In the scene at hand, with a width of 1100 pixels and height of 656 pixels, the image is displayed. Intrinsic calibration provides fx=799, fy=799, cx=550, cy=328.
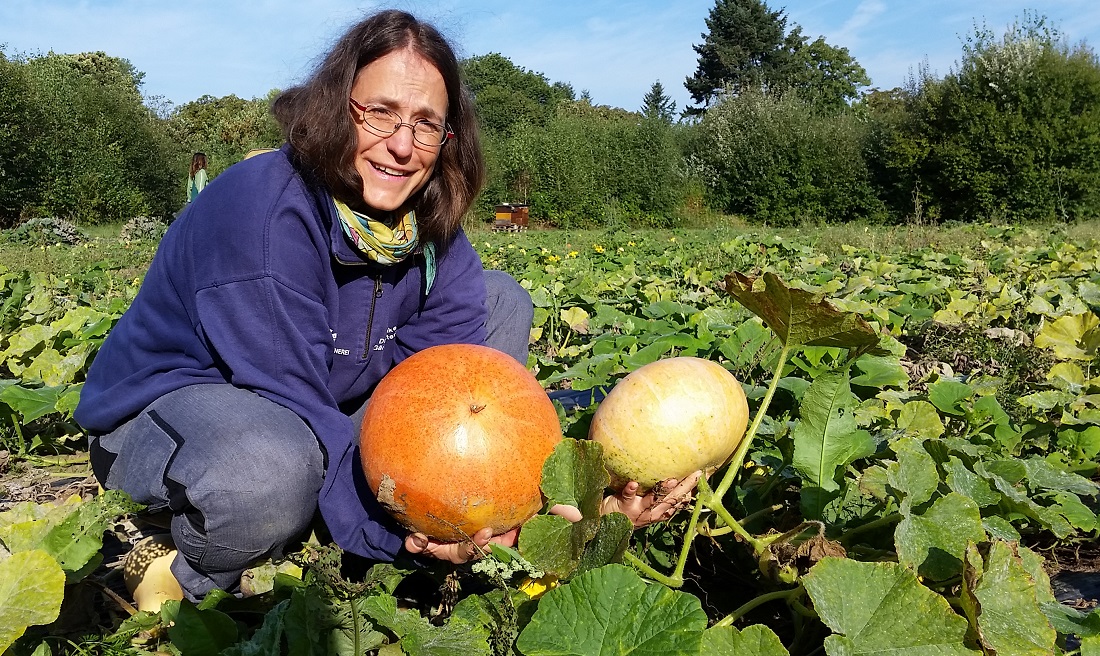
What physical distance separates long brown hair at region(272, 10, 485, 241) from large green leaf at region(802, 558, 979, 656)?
1.49 meters

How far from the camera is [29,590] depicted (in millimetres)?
1232

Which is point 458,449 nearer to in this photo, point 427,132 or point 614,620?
point 614,620

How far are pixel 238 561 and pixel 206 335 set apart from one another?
53cm

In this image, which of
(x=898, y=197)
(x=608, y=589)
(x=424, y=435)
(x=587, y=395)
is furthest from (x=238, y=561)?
(x=898, y=197)

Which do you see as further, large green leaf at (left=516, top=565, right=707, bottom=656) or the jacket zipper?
the jacket zipper

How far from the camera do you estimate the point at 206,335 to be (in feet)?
6.17

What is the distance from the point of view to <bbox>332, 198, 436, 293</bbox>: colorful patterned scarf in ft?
6.65

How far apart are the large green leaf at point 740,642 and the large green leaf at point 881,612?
8 cm

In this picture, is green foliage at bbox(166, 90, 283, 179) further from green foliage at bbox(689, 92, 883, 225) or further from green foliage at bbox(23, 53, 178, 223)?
green foliage at bbox(689, 92, 883, 225)

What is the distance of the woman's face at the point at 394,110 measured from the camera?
2.09 metres

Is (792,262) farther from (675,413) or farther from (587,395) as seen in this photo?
(675,413)

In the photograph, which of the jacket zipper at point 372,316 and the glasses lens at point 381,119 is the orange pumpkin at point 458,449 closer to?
the jacket zipper at point 372,316

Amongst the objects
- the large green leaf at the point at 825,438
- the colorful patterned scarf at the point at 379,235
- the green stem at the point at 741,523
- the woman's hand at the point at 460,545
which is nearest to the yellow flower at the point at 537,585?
the woman's hand at the point at 460,545

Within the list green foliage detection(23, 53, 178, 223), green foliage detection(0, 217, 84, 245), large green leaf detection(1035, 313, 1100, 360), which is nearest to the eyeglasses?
large green leaf detection(1035, 313, 1100, 360)
